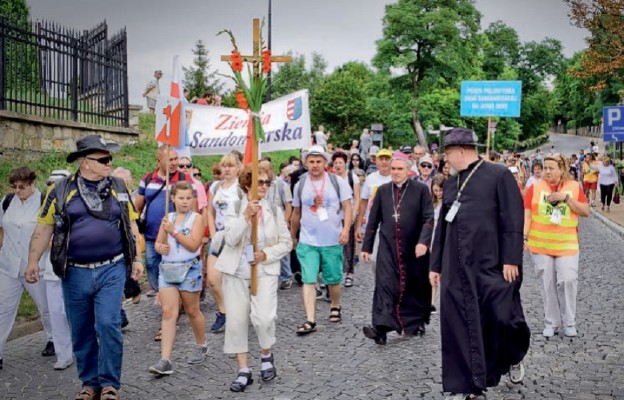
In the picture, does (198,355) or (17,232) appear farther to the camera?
(17,232)

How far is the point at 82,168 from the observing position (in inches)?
220

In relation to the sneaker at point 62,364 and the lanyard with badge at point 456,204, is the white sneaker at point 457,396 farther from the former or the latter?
the sneaker at point 62,364

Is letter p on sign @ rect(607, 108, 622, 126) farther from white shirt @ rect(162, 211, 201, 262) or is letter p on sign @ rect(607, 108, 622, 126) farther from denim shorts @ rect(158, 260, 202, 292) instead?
denim shorts @ rect(158, 260, 202, 292)

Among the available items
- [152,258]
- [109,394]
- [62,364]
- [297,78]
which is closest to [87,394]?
[109,394]

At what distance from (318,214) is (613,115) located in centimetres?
1507

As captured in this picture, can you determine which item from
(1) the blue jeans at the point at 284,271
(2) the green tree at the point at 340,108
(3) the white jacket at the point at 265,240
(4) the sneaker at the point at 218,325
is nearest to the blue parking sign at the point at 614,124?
(1) the blue jeans at the point at 284,271

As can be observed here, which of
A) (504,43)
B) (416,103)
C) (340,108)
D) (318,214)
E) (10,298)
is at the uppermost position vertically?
(504,43)

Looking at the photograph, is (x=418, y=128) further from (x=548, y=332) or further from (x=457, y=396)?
(x=457, y=396)

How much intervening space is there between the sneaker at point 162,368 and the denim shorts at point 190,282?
63cm

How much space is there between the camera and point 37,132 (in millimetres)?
13797

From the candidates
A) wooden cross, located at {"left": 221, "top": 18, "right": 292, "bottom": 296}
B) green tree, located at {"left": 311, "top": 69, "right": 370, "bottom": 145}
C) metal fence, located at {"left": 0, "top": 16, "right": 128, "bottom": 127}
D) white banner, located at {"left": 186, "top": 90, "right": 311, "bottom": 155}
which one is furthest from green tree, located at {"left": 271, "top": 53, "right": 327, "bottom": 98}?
wooden cross, located at {"left": 221, "top": 18, "right": 292, "bottom": 296}

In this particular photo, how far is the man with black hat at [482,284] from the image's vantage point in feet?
17.3

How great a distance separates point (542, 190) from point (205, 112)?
17.1 ft

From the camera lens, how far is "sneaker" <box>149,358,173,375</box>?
6156 millimetres
